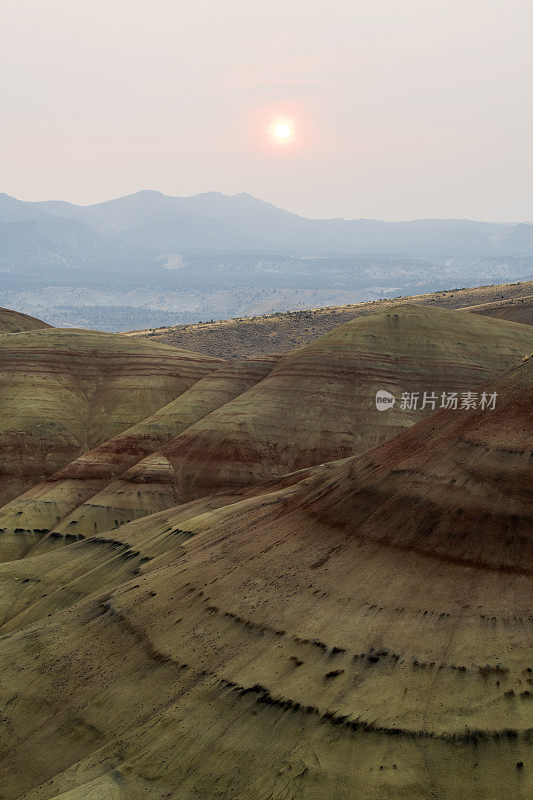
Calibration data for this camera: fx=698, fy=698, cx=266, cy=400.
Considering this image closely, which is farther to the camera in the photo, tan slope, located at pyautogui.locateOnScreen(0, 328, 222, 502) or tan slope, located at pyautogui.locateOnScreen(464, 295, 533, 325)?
tan slope, located at pyautogui.locateOnScreen(464, 295, 533, 325)

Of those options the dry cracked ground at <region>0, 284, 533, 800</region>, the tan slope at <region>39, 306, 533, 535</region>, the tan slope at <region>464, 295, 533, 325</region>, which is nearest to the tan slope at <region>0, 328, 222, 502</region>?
the tan slope at <region>39, 306, 533, 535</region>

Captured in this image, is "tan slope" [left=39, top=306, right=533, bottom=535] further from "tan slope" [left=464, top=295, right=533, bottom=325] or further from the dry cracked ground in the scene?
"tan slope" [left=464, top=295, right=533, bottom=325]

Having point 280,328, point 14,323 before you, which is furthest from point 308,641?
point 280,328

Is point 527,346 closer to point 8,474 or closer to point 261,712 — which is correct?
point 8,474

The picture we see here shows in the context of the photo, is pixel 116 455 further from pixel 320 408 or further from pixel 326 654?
pixel 326 654

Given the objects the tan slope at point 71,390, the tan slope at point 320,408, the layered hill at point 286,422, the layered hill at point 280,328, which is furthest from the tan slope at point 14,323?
A: the tan slope at point 320,408

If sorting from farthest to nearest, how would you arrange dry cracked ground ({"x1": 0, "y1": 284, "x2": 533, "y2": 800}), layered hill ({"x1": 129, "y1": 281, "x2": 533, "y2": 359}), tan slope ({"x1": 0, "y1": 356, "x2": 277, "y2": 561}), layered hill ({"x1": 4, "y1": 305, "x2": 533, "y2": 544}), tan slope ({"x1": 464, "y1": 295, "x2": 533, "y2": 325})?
layered hill ({"x1": 129, "y1": 281, "x2": 533, "y2": 359}) → tan slope ({"x1": 464, "y1": 295, "x2": 533, "y2": 325}) → layered hill ({"x1": 4, "y1": 305, "x2": 533, "y2": 544}) → tan slope ({"x1": 0, "y1": 356, "x2": 277, "y2": 561}) → dry cracked ground ({"x1": 0, "y1": 284, "x2": 533, "y2": 800})

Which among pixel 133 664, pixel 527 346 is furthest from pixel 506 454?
pixel 527 346
